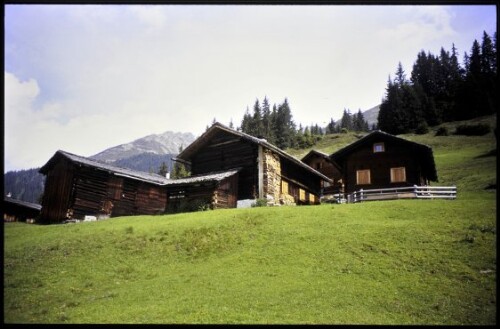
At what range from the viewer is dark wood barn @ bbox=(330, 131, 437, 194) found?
40250 millimetres

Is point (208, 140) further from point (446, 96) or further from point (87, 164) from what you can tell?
point (446, 96)

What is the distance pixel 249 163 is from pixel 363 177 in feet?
41.2

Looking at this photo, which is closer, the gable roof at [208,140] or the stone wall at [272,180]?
the stone wall at [272,180]

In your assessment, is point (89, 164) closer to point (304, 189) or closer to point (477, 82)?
point (304, 189)

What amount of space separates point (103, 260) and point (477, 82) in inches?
4533

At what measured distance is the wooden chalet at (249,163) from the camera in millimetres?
38656

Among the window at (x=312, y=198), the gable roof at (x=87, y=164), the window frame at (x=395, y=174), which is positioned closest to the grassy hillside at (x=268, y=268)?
the gable roof at (x=87, y=164)

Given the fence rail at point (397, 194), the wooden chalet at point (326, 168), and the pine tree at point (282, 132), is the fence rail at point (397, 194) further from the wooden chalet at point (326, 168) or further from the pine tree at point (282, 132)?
the pine tree at point (282, 132)

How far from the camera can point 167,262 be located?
20.9 meters

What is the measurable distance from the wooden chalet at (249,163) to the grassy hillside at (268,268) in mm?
9235

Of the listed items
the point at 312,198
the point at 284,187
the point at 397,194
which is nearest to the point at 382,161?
the point at 397,194

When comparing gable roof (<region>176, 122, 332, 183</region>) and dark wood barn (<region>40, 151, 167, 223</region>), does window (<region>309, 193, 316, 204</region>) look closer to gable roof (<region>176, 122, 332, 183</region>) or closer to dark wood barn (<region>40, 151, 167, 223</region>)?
gable roof (<region>176, 122, 332, 183</region>)

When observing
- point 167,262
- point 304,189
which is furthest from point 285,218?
point 304,189
